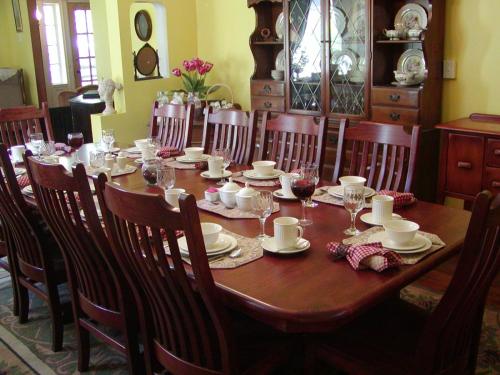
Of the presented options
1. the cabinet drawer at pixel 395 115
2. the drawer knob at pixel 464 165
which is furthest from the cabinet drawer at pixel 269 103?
Result: the drawer knob at pixel 464 165

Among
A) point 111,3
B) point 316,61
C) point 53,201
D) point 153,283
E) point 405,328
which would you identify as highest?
point 111,3

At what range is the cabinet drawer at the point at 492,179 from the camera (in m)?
2.98

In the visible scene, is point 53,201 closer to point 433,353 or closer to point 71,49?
point 433,353

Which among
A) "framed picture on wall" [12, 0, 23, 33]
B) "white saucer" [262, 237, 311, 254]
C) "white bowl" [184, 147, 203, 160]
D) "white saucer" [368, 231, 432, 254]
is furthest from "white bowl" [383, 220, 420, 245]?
"framed picture on wall" [12, 0, 23, 33]

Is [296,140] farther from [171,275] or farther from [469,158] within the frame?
[171,275]

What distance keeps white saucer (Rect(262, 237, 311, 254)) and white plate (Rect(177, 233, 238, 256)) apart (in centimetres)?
9

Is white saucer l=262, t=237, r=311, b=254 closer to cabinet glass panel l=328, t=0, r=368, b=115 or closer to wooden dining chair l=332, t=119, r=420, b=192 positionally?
wooden dining chair l=332, t=119, r=420, b=192

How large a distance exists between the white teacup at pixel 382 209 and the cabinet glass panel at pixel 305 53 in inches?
84.5

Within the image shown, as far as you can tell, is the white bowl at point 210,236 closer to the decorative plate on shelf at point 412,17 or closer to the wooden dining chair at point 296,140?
the wooden dining chair at point 296,140

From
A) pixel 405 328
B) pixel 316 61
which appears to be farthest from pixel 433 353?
A: pixel 316 61

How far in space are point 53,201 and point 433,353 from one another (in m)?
1.28

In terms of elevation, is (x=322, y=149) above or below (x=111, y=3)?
below

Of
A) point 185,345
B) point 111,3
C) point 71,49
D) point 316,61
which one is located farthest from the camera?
point 71,49

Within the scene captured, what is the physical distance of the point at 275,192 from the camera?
7.18 ft
